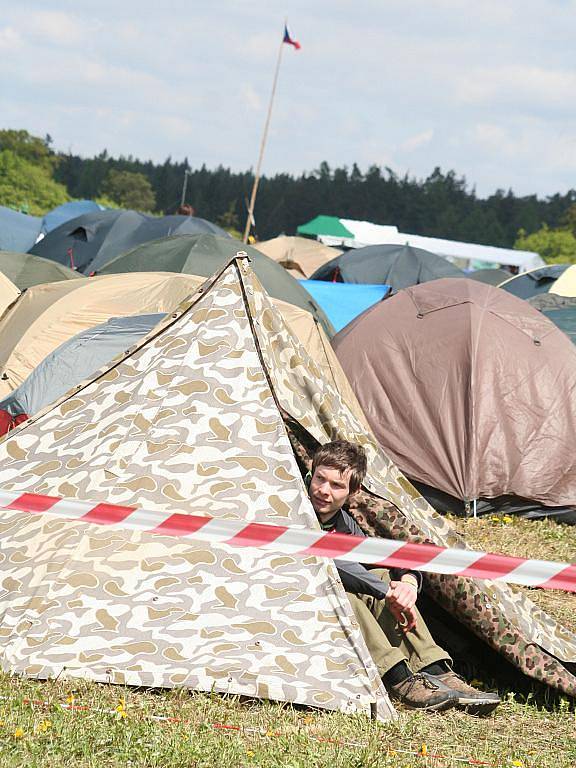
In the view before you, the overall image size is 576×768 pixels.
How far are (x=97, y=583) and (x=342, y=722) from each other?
1.28 meters

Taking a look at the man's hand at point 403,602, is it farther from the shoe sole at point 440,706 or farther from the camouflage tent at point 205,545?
the shoe sole at point 440,706

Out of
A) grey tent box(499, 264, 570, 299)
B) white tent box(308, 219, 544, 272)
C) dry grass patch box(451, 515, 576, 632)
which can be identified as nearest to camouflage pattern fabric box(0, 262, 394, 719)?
dry grass patch box(451, 515, 576, 632)

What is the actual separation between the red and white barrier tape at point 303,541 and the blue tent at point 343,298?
1127cm

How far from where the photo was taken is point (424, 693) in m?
4.81

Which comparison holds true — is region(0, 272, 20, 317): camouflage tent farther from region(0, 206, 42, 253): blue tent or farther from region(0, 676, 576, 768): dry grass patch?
region(0, 206, 42, 253): blue tent

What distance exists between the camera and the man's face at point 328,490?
512 cm

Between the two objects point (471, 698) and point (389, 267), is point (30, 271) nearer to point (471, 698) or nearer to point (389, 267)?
point (389, 267)

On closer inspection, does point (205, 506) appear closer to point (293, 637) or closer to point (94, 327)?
point (293, 637)

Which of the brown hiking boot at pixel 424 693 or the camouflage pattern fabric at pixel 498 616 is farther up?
the camouflage pattern fabric at pixel 498 616

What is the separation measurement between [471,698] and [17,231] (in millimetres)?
26103

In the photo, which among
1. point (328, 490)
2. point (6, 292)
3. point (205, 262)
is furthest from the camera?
point (6, 292)

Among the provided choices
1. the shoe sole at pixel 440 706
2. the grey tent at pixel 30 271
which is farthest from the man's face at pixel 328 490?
the grey tent at pixel 30 271

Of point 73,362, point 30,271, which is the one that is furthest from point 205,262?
point 73,362

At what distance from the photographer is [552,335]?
10109mm
